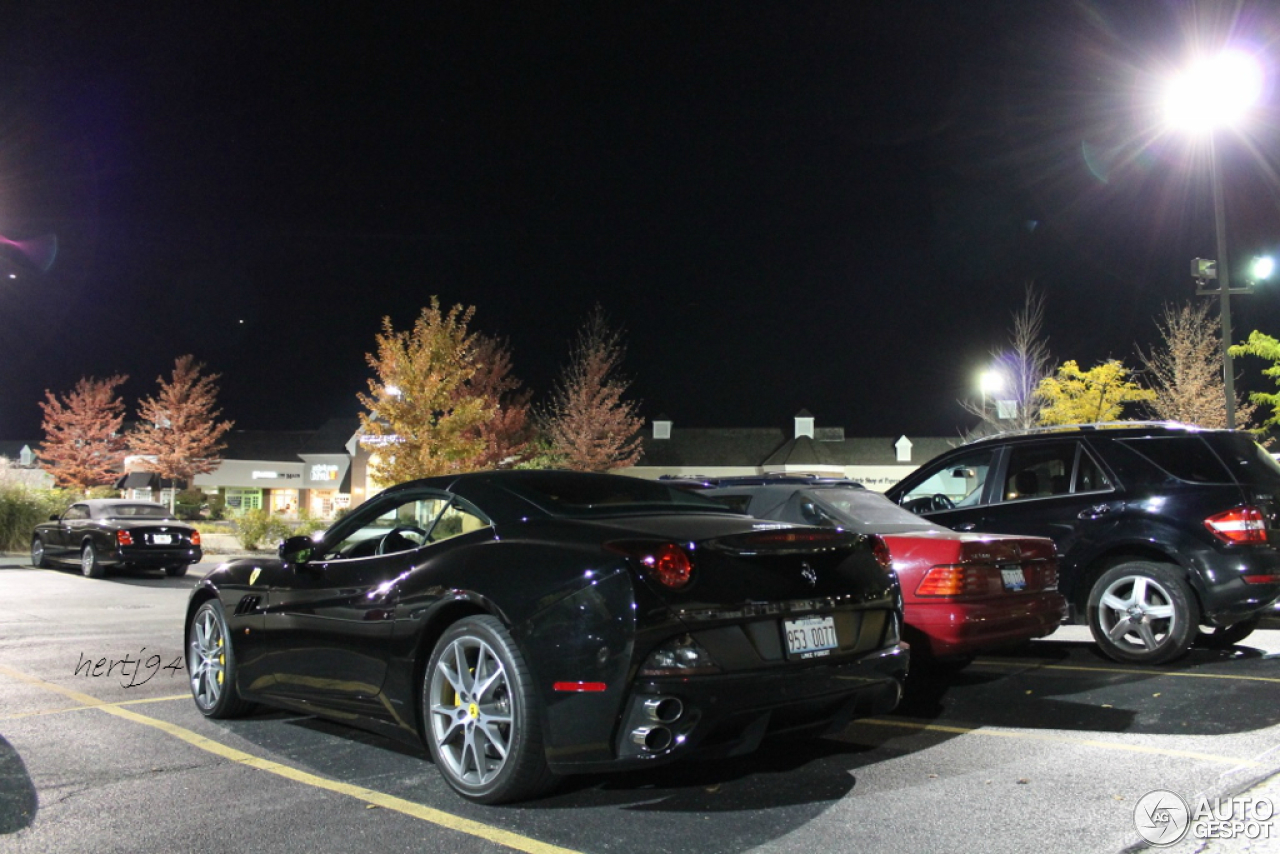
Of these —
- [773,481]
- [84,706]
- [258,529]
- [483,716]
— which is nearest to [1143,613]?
[773,481]

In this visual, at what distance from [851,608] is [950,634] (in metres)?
1.89

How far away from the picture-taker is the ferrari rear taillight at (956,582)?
570cm

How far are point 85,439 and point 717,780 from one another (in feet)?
174

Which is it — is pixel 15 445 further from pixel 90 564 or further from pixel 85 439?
pixel 90 564

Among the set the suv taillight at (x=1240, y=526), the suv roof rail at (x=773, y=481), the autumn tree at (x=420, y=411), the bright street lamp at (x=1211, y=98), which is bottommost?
the suv taillight at (x=1240, y=526)

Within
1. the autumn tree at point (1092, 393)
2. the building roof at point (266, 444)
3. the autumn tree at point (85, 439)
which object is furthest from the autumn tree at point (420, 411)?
the building roof at point (266, 444)

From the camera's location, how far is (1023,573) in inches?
238

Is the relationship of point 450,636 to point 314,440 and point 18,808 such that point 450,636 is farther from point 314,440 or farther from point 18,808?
point 314,440

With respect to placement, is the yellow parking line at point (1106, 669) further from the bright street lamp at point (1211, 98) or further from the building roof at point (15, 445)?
the building roof at point (15, 445)

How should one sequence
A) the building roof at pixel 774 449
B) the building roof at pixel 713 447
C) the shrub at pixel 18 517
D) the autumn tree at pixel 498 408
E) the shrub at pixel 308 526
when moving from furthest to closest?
the building roof at pixel 713 447 < the building roof at pixel 774 449 < the autumn tree at pixel 498 408 < the shrub at pixel 308 526 < the shrub at pixel 18 517

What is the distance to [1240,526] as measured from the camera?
21.6 feet

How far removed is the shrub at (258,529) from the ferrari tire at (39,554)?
579 centimetres

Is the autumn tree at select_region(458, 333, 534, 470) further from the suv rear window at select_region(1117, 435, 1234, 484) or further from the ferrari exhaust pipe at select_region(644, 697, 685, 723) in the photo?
the ferrari exhaust pipe at select_region(644, 697, 685, 723)

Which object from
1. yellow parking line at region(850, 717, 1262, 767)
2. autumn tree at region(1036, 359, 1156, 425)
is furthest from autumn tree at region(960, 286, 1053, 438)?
yellow parking line at region(850, 717, 1262, 767)
